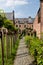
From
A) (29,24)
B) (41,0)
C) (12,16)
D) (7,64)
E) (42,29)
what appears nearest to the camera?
(7,64)

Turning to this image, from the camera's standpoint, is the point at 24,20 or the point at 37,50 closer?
the point at 37,50

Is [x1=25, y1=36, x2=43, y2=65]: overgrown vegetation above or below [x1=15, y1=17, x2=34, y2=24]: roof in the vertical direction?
above

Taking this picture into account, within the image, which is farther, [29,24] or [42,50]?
[29,24]

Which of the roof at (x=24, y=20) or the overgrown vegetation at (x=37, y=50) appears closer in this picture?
the overgrown vegetation at (x=37, y=50)

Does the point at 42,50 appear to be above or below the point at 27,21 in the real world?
above

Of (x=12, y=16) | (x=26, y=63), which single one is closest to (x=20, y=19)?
(x=12, y=16)

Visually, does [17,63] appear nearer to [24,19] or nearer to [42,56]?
[42,56]

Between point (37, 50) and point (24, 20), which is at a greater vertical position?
point (37, 50)

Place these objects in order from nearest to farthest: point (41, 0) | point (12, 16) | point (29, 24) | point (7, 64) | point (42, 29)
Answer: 1. point (7, 64)
2. point (41, 0)
3. point (42, 29)
4. point (12, 16)
5. point (29, 24)

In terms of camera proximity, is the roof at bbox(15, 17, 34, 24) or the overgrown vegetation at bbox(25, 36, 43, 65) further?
the roof at bbox(15, 17, 34, 24)

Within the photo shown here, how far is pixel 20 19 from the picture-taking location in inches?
4847

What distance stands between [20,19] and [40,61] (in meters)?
117

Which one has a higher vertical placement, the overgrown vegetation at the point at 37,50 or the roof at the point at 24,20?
the overgrown vegetation at the point at 37,50

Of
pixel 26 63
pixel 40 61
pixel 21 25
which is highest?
pixel 40 61
